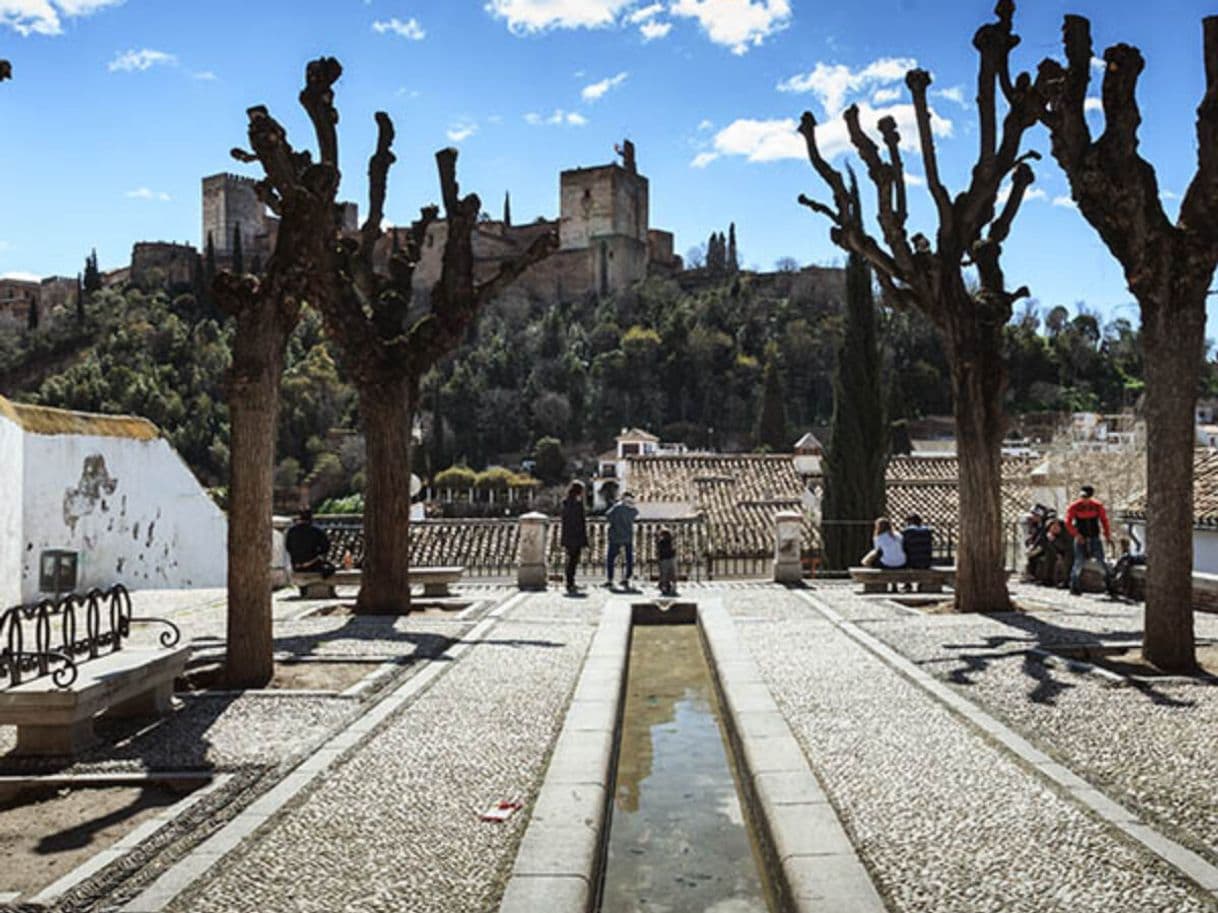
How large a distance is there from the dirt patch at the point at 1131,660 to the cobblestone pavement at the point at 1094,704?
1.15ft

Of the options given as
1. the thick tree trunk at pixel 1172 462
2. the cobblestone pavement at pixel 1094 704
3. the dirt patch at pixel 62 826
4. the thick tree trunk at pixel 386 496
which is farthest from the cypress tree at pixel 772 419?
the dirt patch at pixel 62 826

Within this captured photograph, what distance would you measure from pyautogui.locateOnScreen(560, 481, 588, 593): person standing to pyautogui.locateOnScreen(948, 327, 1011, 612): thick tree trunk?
518 centimetres

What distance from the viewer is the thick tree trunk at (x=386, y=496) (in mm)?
11953

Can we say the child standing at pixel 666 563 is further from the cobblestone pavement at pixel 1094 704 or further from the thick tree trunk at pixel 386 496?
the thick tree trunk at pixel 386 496

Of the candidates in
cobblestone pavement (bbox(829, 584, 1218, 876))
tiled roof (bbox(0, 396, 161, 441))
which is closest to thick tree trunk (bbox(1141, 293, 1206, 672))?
cobblestone pavement (bbox(829, 584, 1218, 876))

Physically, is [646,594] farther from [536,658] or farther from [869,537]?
[869,537]

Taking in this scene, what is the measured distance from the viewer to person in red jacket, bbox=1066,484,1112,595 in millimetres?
13516

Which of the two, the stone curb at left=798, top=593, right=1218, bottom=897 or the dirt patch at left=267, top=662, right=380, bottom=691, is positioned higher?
the dirt patch at left=267, top=662, right=380, bottom=691

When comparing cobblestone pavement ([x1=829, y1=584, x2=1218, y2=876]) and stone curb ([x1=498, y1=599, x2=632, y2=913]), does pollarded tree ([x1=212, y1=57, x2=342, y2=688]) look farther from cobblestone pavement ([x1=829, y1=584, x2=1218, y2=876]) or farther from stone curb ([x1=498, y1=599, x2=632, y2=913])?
cobblestone pavement ([x1=829, y1=584, x2=1218, y2=876])

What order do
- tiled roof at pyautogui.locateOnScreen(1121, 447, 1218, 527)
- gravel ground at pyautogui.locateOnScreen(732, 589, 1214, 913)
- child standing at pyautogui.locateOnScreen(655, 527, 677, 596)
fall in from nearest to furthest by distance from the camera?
gravel ground at pyautogui.locateOnScreen(732, 589, 1214, 913) → child standing at pyautogui.locateOnScreen(655, 527, 677, 596) → tiled roof at pyautogui.locateOnScreen(1121, 447, 1218, 527)

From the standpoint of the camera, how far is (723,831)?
5684mm

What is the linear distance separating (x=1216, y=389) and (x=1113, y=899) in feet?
262

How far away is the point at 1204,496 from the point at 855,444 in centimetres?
812

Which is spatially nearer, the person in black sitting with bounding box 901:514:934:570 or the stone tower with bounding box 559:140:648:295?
the person in black sitting with bounding box 901:514:934:570
